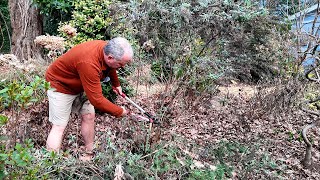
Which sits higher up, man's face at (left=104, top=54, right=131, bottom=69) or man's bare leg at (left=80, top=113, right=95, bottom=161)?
man's face at (left=104, top=54, right=131, bottom=69)

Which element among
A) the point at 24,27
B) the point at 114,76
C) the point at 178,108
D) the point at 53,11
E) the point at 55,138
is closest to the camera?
the point at 55,138

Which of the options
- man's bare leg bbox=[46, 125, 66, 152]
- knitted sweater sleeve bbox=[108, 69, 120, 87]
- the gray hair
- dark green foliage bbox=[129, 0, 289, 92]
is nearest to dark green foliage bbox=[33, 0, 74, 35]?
dark green foliage bbox=[129, 0, 289, 92]

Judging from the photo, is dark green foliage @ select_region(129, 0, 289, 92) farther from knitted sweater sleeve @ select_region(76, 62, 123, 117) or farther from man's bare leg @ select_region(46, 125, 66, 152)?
man's bare leg @ select_region(46, 125, 66, 152)

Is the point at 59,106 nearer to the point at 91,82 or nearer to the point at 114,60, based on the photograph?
the point at 91,82

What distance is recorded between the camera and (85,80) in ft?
10.8

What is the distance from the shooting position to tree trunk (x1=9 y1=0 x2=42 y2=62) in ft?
25.7

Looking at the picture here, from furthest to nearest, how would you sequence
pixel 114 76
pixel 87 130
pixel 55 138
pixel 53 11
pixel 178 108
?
pixel 53 11, pixel 178 108, pixel 114 76, pixel 87 130, pixel 55 138

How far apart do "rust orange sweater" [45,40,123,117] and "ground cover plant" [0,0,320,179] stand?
27 cm

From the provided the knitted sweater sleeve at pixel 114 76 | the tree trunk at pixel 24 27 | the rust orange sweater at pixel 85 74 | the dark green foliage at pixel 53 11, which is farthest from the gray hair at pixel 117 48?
the tree trunk at pixel 24 27

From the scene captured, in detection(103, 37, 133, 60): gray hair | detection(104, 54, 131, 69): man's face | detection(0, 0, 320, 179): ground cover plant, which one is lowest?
detection(0, 0, 320, 179): ground cover plant

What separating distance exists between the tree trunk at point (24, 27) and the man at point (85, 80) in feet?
14.8

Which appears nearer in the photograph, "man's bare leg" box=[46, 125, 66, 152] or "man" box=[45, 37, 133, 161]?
"man" box=[45, 37, 133, 161]

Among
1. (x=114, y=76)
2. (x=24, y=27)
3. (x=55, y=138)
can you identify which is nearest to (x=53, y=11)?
(x=24, y=27)

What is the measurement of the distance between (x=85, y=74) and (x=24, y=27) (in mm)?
5510
